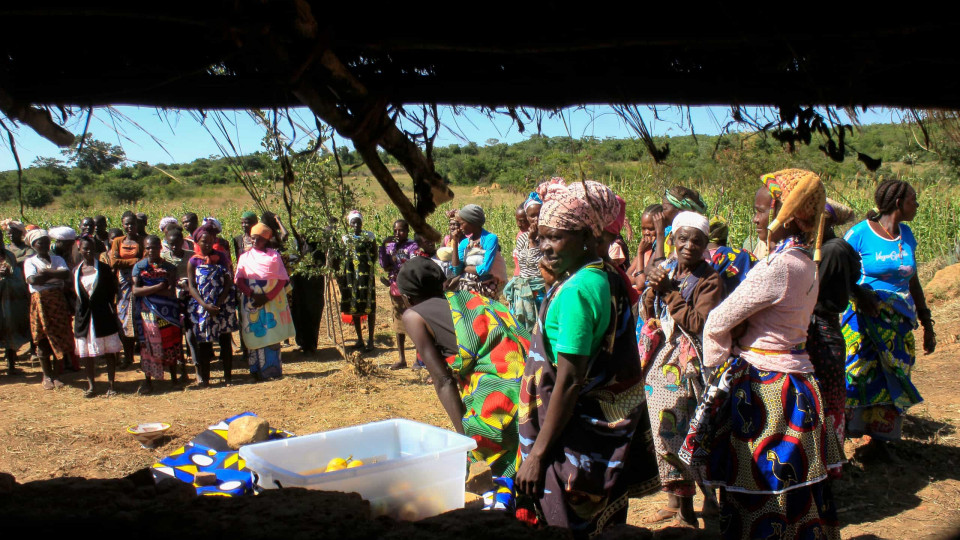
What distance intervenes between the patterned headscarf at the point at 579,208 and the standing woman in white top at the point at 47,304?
23.9ft

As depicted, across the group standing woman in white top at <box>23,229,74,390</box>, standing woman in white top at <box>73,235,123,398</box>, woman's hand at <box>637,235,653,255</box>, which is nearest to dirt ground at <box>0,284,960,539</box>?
standing woman in white top at <box>23,229,74,390</box>

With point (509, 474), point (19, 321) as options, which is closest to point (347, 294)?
point (19, 321)

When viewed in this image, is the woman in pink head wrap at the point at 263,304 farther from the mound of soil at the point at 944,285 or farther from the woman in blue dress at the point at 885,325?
the mound of soil at the point at 944,285

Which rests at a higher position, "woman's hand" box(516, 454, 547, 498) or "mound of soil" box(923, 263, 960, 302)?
"mound of soil" box(923, 263, 960, 302)

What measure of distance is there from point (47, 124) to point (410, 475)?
183 centimetres

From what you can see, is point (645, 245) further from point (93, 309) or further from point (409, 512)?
point (93, 309)

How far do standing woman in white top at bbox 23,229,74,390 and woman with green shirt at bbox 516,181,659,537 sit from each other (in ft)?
23.9

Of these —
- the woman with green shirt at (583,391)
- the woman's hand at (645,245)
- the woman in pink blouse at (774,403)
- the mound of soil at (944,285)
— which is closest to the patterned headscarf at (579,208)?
the woman with green shirt at (583,391)

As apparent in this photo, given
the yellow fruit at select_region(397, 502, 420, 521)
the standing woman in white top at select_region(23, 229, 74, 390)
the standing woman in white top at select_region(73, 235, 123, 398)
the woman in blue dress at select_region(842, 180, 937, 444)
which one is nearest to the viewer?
the yellow fruit at select_region(397, 502, 420, 521)

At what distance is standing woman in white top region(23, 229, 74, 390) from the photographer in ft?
26.6

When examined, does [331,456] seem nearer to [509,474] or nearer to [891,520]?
[509,474]

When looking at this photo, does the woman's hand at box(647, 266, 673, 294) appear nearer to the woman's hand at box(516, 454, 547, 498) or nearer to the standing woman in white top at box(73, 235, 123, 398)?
the woman's hand at box(516, 454, 547, 498)

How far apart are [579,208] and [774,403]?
118 centimetres

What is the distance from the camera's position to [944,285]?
1059 centimetres
